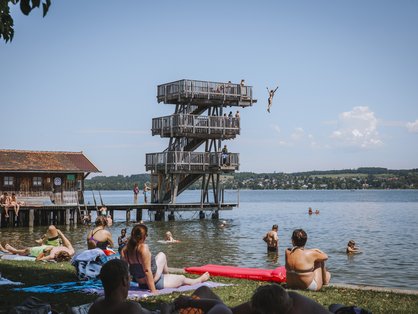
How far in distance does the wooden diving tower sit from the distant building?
5573 millimetres

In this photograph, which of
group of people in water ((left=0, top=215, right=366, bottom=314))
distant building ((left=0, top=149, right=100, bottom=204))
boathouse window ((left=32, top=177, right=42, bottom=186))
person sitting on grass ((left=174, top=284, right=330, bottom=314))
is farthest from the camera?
boathouse window ((left=32, top=177, right=42, bottom=186))

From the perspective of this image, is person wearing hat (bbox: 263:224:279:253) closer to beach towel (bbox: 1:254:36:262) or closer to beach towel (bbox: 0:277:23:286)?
beach towel (bbox: 1:254:36:262)

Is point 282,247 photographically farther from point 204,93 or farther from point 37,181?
point 37,181

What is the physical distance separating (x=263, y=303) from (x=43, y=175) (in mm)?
38374

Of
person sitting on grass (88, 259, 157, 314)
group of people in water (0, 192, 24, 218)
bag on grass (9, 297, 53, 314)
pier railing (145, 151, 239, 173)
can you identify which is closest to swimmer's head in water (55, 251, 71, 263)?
bag on grass (9, 297, 53, 314)

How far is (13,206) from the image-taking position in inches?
1515

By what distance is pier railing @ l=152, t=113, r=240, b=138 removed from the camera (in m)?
42.2

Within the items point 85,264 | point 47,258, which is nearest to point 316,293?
point 85,264

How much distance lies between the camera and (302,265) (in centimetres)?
1037

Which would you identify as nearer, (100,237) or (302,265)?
(302,265)

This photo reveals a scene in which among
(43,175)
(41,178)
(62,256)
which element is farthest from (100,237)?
(41,178)

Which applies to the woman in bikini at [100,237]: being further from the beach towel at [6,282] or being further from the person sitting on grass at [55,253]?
the beach towel at [6,282]

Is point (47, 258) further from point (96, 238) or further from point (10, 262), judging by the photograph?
point (96, 238)

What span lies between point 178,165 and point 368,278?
25.4 m
